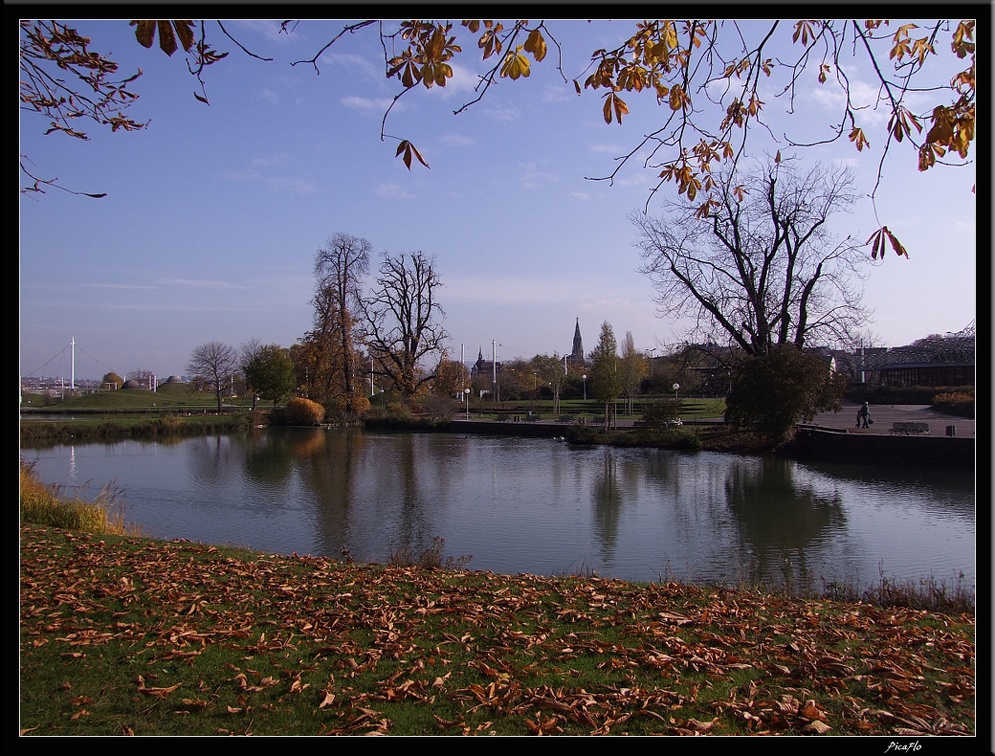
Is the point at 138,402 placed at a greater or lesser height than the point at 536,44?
lesser

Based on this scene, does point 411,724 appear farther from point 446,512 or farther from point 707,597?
point 446,512

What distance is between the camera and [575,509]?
12.9 m

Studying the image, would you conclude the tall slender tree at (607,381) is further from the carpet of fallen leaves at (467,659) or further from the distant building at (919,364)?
the carpet of fallen leaves at (467,659)

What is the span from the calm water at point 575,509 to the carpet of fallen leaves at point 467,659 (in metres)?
2.85

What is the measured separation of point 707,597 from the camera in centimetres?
538

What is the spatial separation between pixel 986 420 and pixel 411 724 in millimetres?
2698

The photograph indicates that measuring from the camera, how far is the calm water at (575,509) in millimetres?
9031

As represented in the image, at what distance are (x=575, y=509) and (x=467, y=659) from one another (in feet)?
30.4

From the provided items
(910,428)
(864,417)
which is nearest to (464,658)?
(910,428)

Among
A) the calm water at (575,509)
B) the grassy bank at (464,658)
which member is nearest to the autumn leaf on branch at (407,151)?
the grassy bank at (464,658)

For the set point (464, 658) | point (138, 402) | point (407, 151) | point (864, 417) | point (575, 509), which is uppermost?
point (407, 151)

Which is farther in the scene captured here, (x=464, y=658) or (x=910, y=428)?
(x=910, y=428)

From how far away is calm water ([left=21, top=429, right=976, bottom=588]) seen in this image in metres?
9.03

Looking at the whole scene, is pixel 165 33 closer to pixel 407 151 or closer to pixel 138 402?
pixel 407 151
